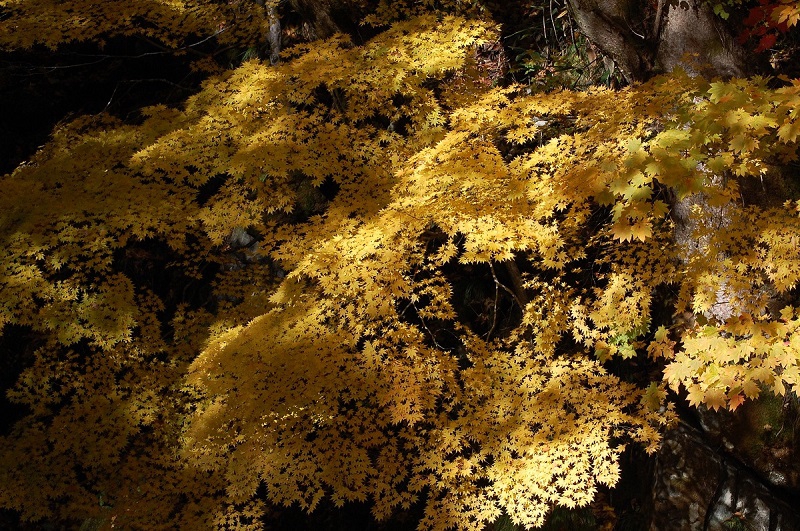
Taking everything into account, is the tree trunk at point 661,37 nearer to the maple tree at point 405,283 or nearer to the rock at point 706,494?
the maple tree at point 405,283

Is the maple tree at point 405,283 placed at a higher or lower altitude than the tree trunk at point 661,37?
lower

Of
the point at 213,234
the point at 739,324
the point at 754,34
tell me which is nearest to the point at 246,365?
the point at 213,234

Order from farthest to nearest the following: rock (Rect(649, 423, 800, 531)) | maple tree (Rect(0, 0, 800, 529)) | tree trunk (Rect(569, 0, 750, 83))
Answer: rock (Rect(649, 423, 800, 531))
tree trunk (Rect(569, 0, 750, 83))
maple tree (Rect(0, 0, 800, 529))

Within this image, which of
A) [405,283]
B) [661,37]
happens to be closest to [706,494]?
[405,283]

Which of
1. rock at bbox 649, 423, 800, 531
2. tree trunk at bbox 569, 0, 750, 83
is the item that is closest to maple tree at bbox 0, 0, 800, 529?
tree trunk at bbox 569, 0, 750, 83

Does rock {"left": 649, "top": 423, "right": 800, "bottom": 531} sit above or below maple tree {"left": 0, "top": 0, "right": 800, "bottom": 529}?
below

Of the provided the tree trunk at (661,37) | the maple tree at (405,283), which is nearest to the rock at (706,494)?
the maple tree at (405,283)

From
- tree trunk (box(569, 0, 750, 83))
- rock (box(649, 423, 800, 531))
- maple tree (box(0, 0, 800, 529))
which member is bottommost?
rock (box(649, 423, 800, 531))

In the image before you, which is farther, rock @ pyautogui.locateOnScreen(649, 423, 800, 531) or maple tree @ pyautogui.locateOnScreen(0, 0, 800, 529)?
rock @ pyautogui.locateOnScreen(649, 423, 800, 531)

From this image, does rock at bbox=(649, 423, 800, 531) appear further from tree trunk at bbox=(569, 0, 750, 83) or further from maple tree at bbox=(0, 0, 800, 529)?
tree trunk at bbox=(569, 0, 750, 83)
